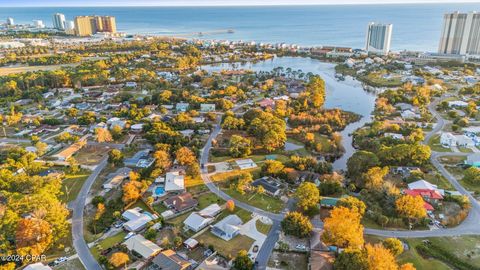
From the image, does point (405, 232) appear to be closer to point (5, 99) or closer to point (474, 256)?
point (474, 256)

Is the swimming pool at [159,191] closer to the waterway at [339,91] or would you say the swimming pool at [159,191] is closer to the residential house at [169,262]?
the residential house at [169,262]

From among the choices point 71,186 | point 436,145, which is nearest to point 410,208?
point 436,145

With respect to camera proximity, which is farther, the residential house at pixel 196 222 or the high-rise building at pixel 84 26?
the high-rise building at pixel 84 26

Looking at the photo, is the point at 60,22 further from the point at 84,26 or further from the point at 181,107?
the point at 181,107

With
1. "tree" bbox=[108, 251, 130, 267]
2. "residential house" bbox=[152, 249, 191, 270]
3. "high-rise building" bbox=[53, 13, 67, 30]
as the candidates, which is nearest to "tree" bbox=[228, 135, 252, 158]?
"residential house" bbox=[152, 249, 191, 270]

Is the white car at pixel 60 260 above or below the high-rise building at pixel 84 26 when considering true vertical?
below

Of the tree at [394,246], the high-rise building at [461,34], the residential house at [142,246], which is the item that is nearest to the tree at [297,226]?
the tree at [394,246]
